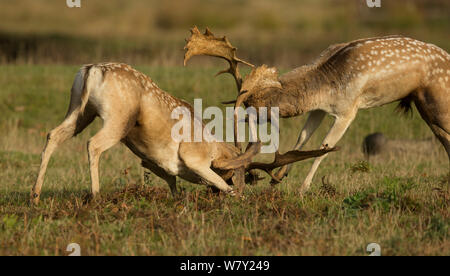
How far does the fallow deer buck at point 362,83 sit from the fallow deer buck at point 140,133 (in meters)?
0.88

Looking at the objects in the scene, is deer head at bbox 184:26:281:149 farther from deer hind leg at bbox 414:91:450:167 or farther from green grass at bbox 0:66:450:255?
deer hind leg at bbox 414:91:450:167

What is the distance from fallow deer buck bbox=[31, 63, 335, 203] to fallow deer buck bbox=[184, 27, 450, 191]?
34.8 inches

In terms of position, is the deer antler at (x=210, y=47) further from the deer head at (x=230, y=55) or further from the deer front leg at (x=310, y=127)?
the deer front leg at (x=310, y=127)

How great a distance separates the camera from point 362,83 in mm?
9508

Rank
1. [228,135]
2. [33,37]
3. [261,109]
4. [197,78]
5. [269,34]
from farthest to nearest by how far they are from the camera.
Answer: [269,34] → [33,37] → [197,78] → [228,135] → [261,109]

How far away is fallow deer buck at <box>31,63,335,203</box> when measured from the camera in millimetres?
7820

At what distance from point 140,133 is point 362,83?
3248 mm

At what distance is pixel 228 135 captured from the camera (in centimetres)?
1084

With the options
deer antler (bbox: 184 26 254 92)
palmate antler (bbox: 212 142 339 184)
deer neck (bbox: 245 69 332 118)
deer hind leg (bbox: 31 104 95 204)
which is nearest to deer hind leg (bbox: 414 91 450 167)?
deer neck (bbox: 245 69 332 118)

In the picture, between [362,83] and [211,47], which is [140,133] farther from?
[362,83]
